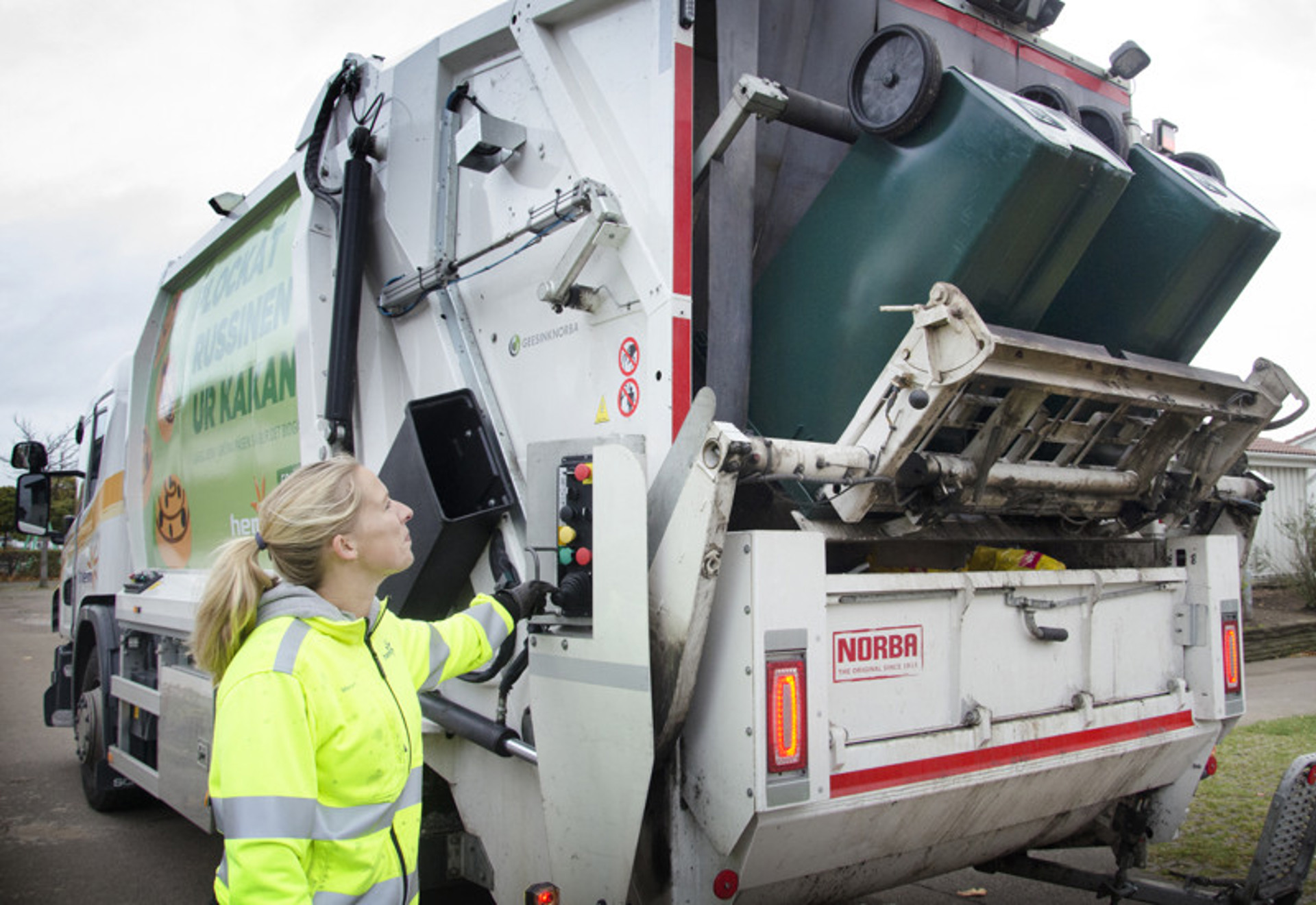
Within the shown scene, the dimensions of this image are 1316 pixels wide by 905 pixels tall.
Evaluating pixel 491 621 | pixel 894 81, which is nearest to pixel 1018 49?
pixel 894 81

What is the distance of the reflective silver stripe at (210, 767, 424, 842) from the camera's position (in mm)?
1603

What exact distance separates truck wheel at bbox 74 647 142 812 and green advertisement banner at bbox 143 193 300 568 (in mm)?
669

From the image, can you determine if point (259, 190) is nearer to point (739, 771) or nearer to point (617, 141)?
point (617, 141)

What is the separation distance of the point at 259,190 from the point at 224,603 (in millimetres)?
3012

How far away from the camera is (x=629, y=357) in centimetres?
259

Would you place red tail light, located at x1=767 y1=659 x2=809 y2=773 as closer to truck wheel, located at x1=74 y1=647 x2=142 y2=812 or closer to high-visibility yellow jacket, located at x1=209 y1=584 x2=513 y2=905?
high-visibility yellow jacket, located at x1=209 y1=584 x2=513 y2=905

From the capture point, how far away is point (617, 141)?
2695mm


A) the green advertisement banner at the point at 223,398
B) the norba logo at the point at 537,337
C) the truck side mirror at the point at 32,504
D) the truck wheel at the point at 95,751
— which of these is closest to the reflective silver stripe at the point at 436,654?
the norba logo at the point at 537,337

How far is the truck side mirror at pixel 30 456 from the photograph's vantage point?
6348mm

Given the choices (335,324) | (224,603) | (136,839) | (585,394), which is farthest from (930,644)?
(136,839)

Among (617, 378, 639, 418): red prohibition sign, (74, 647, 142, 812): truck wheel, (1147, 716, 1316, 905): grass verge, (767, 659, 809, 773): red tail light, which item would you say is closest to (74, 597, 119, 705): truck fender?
(74, 647, 142, 812): truck wheel

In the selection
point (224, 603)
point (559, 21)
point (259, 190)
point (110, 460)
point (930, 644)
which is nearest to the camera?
point (224, 603)

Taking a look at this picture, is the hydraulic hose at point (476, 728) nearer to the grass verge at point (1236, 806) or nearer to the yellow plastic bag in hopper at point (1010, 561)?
the yellow plastic bag in hopper at point (1010, 561)

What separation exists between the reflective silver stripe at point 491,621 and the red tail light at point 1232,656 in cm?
211
